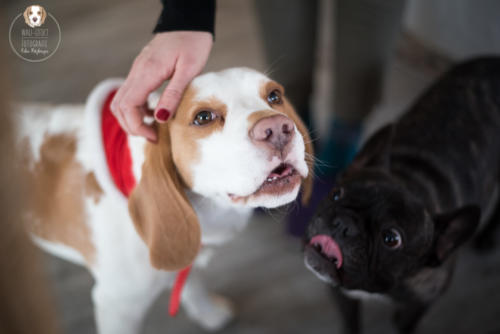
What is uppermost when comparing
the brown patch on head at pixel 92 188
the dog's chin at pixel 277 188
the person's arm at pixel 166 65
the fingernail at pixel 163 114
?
the person's arm at pixel 166 65

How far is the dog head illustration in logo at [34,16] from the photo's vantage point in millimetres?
749

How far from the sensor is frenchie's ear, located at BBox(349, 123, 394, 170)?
107cm

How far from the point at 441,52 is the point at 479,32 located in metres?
0.36

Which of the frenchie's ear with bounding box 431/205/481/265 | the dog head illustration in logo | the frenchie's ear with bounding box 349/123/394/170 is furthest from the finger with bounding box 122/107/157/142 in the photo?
the frenchie's ear with bounding box 431/205/481/265

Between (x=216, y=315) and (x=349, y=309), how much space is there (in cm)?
57

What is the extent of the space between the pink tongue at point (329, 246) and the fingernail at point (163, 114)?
0.48 m

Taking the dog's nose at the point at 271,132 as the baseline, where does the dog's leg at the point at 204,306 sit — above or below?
below

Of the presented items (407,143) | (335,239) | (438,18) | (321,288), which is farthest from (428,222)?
→ (438,18)

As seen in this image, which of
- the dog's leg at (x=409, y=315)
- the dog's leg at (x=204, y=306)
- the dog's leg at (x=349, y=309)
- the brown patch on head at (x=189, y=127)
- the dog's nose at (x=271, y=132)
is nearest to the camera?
the dog's nose at (x=271, y=132)

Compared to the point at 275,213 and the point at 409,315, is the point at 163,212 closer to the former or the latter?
the point at 275,213

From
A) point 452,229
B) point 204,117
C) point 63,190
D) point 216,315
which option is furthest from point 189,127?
point 216,315

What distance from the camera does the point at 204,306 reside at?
1.58m

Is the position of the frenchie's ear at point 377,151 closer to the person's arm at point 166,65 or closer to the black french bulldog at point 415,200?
the black french bulldog at point 415,200

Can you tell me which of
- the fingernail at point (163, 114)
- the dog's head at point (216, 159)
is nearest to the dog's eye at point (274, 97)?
the dog's head at point (216, 159)
